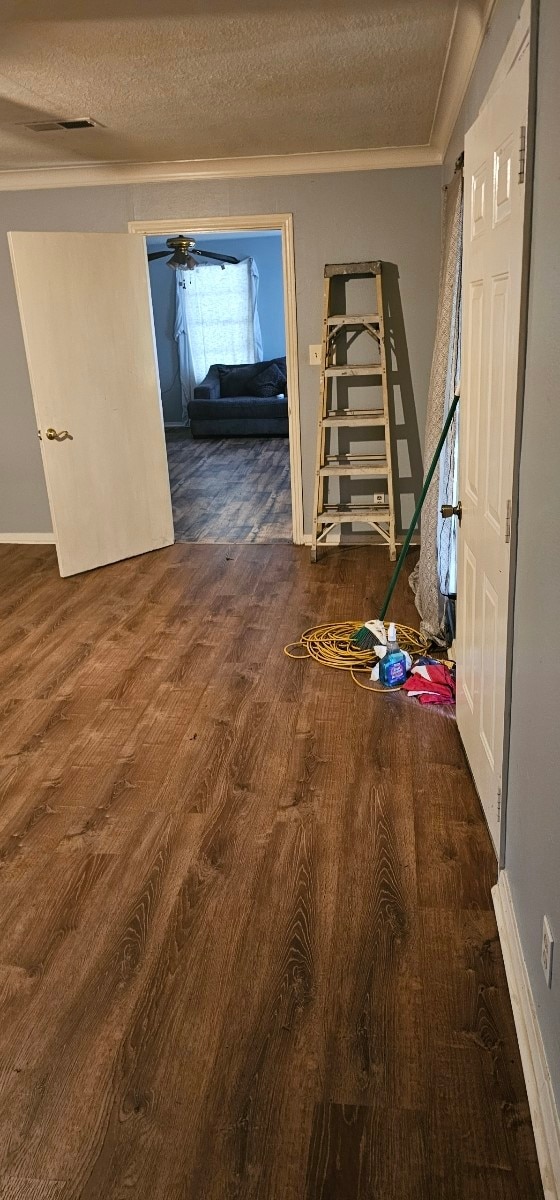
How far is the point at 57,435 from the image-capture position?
4914 millimetres

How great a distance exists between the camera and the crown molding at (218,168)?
15.6 feet

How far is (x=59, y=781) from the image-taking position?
9.61 ft

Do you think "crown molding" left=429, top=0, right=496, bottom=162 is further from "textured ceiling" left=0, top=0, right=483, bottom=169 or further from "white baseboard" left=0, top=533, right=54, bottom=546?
"white baseboard" left=0, top=533, right=54, bottom=546

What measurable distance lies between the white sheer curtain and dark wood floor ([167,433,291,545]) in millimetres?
1332

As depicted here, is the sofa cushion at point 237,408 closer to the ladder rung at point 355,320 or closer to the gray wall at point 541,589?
the ladder rung at point 355,320

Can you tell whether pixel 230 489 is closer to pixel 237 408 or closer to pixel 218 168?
pixel 237 408

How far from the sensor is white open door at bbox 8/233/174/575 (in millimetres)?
4730

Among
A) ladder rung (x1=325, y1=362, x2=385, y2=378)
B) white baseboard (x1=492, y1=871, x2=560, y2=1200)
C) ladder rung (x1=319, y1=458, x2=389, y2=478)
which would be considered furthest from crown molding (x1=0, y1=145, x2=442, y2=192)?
white baseboard (x1=492, y1=871, x2=560, y2=1200)

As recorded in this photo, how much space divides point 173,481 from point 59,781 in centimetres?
529

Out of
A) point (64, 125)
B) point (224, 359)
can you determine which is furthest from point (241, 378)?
point (64, 125)

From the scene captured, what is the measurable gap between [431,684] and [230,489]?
4.33 m

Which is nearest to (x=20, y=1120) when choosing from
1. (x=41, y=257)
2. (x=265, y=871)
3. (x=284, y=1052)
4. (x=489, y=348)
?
(x=284, y=1052)

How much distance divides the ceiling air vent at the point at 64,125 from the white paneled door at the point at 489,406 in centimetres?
216

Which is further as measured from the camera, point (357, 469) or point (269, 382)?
point (269, 382)
